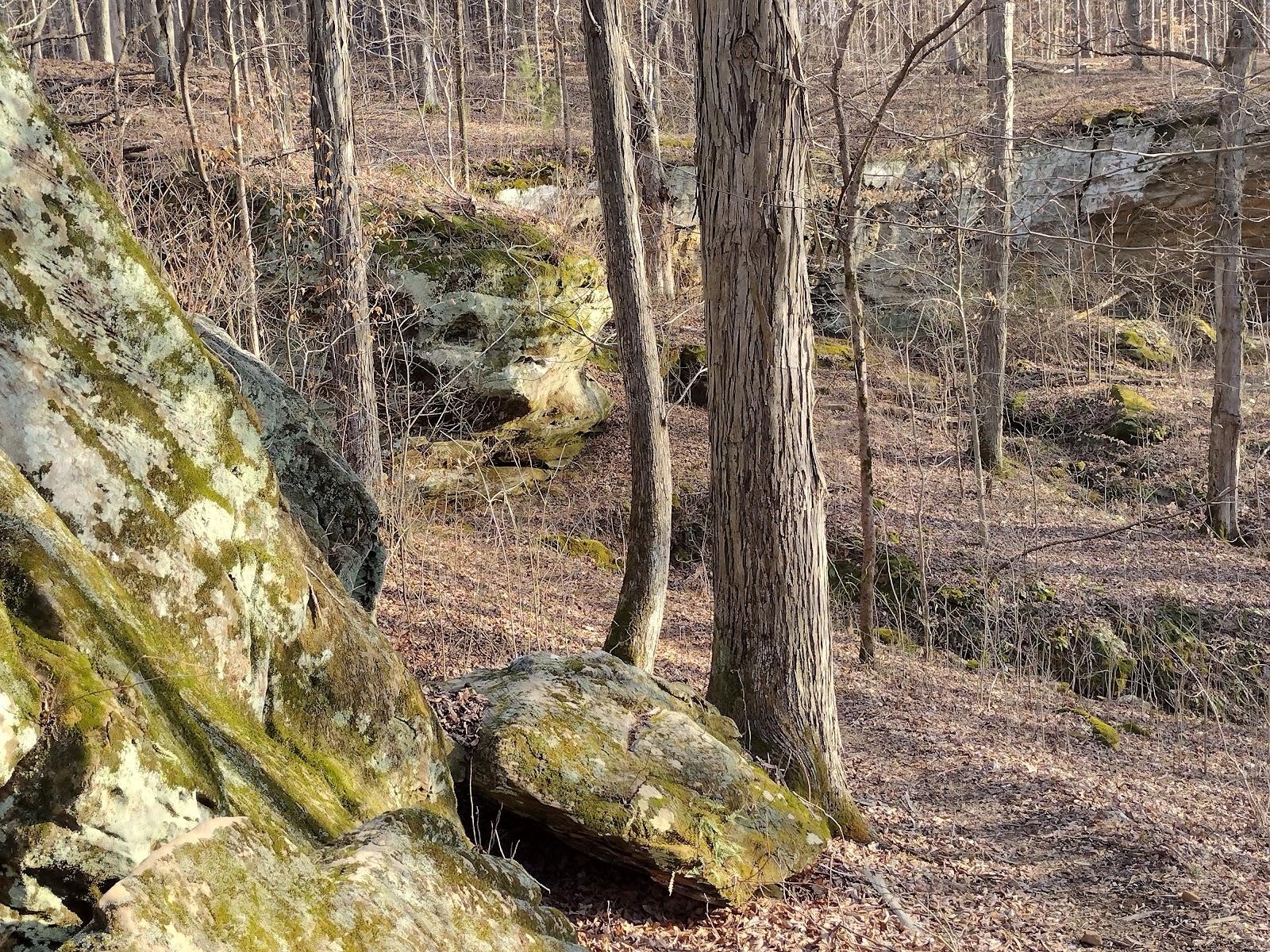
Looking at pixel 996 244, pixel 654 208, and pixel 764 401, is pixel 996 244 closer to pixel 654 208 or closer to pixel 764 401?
pixel 654 208

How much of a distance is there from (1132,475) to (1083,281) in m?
5.26

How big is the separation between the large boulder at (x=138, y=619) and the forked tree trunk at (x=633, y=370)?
3379 mm

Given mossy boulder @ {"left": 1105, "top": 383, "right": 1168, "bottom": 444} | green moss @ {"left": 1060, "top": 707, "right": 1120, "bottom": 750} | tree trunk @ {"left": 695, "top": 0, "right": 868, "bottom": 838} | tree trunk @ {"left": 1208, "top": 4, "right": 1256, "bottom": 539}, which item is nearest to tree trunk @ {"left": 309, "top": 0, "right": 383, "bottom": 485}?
tree trunk @ {"left": 695, "top": 0, "right": 868, "bottom": 838}

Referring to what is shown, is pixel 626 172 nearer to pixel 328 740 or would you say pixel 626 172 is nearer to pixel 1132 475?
pixel 328 740

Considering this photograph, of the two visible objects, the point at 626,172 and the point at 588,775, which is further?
the point at 626,172

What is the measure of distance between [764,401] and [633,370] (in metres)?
2.40

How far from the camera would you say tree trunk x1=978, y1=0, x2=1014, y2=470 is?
39.4 feet

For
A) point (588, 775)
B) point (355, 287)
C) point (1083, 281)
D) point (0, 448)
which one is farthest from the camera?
point (1083, 281)

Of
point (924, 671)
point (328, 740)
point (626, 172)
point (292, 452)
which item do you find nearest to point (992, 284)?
point (924, 671)

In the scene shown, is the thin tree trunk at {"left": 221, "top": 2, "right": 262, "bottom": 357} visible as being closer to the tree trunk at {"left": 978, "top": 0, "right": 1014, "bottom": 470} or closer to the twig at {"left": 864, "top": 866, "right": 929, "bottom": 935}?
the twig at {"left": 864, "top": 866, "right": 929, "bottom": 935}

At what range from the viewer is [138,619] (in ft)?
8.64

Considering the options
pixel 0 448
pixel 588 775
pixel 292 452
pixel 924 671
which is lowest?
pixel 924 671

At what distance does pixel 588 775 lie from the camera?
401cm

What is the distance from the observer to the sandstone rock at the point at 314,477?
4730 mm
